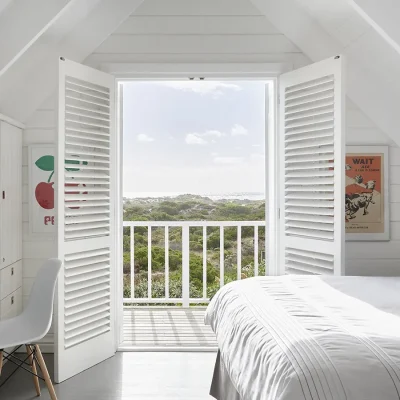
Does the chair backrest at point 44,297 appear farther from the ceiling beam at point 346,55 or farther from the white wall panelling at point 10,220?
the ceiling beam at point 346,55

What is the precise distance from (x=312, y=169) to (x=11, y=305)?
2.49 meters

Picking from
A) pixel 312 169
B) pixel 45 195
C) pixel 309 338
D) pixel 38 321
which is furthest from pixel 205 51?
pixel 309 338

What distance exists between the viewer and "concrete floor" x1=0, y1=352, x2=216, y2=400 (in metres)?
3.23

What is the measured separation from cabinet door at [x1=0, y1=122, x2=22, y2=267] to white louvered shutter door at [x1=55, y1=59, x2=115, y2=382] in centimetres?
43

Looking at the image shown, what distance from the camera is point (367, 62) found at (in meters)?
3.71

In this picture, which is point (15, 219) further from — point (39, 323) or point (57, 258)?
point (39, 323)

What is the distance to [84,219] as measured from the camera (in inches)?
148

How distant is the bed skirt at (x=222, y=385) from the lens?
8.34ft

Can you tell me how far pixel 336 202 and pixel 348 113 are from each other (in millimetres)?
920

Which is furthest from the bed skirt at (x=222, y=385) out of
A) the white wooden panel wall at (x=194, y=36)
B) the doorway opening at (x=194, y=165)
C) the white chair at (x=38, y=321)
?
the doorway opening at (x=194, y=165)

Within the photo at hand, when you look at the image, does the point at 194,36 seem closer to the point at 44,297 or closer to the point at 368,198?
the point at 368,198

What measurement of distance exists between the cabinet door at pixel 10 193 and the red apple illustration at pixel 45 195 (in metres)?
0.14

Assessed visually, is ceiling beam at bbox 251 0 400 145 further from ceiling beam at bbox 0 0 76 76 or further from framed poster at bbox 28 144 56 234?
framed poster at bbox 28 144 56 234

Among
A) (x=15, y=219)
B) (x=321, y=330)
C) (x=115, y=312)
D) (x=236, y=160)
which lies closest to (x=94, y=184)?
(x=15, y=219)
